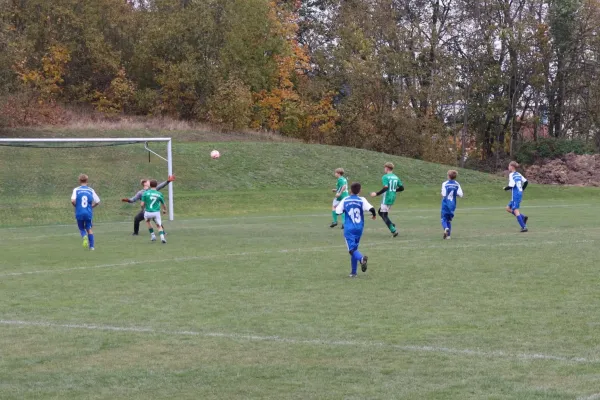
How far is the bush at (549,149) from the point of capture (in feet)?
198

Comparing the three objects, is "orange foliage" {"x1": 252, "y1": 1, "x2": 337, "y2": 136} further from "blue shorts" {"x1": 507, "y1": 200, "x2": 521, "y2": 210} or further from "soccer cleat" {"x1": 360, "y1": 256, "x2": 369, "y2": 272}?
"soccer cleat" {"x1": 360, "y1": 256, "x2": 369, "y2": 272}

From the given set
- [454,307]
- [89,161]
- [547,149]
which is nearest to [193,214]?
[89,161]

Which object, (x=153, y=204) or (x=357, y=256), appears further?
(x=153, y=204)

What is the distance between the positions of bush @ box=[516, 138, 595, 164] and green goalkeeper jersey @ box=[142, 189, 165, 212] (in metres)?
43.1

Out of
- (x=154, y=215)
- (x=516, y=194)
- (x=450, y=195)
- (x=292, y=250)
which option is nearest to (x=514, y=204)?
(x=516, y=194)

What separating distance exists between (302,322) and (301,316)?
430 mm

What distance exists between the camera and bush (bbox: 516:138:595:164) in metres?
60.4

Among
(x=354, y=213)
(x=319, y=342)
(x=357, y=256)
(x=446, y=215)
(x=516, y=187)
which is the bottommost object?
(x=319, y=342)

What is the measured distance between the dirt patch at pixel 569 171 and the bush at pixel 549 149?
1392 mm

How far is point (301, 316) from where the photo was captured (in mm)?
11648

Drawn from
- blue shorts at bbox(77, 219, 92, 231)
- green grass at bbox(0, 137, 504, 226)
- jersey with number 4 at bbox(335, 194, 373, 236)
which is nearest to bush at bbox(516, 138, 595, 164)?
green grass at bbox(0, 137, 504, 226)

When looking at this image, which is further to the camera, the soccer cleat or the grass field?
the soccer cleat

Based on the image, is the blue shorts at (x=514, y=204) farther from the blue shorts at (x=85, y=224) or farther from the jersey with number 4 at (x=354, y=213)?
the blue shorts at (x=85, y=224)

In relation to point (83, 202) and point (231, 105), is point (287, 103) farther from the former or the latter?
point (83, 202)
